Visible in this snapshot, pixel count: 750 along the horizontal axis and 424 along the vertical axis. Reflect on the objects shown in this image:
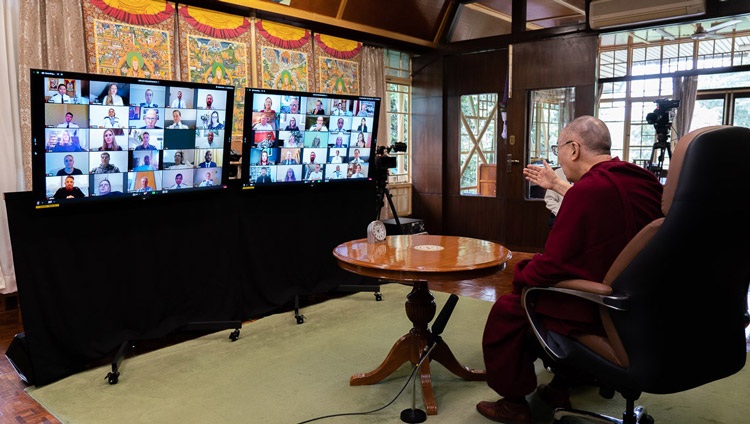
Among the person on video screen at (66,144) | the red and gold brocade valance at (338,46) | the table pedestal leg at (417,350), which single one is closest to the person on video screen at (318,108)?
the person on video screen at (66,144)

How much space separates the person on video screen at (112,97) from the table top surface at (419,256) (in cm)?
146

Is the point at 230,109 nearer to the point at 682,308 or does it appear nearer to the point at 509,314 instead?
the point at 509,314

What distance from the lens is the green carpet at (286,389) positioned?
7.92 feet

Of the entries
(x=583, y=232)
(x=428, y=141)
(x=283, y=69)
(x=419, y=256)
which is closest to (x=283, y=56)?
(x=283, y=69)

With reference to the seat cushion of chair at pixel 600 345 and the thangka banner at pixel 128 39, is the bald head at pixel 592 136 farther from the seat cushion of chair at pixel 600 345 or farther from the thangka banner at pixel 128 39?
the thangka banner at pixel 128 39

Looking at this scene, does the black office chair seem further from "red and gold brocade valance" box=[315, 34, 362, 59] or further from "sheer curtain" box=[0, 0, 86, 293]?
"red and gold brocade valance" box=[315, 34, 362, 59]

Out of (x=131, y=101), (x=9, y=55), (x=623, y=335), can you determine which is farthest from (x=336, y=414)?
(x=9, y=55)

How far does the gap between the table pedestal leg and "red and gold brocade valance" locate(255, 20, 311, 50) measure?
3623 millimetres

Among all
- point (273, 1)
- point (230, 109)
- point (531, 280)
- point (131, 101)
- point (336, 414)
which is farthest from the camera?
point (273, 1)

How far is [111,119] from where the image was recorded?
290 centimetres

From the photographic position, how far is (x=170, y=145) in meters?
3.20

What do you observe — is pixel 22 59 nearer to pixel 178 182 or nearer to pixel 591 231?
pixel 178 182

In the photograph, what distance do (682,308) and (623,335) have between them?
20cm

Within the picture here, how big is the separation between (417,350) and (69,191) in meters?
2.00
